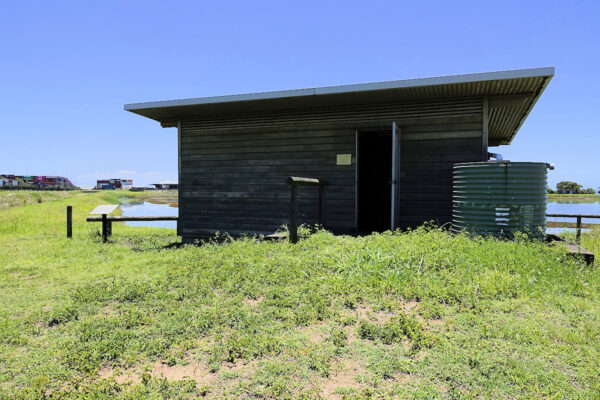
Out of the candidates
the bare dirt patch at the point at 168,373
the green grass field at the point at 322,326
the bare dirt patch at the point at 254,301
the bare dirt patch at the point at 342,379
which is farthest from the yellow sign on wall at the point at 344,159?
the bare dirt patch at the point at 168,373

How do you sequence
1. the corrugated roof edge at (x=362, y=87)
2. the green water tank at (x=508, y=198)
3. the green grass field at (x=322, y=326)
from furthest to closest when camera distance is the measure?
the corrugated roof edge at (x=362, y=87) < the green water tank at (x=508, y=198) < the green grass field at (x=322, y=326)

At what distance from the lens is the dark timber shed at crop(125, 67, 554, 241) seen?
789 cm

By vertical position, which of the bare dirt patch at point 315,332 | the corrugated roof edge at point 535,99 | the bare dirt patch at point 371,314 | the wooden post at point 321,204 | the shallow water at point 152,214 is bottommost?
the shallow water at point 152,214

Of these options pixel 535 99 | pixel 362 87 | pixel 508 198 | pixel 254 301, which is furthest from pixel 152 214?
pixel 535 99

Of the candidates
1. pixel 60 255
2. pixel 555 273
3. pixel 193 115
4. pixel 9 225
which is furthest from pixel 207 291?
pixel 9 225

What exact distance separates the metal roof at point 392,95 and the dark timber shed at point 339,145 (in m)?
0.02

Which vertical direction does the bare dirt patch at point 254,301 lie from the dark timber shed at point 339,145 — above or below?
below

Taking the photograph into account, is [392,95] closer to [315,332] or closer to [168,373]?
[315,332]

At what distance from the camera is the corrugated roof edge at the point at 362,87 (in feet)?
21.7

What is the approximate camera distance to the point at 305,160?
372 inches

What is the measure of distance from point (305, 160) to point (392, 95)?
2.64 m

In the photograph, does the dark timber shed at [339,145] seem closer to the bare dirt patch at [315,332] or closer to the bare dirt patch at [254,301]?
the bare dirt patch at [254,301]

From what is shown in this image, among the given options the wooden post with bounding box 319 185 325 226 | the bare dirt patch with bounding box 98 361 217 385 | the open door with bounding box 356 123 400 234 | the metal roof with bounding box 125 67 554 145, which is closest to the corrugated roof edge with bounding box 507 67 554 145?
the metal roof with bounding box 125 67 554 145

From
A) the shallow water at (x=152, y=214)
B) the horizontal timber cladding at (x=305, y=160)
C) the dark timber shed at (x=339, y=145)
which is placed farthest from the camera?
the shallow water at (x=152, y=214)
